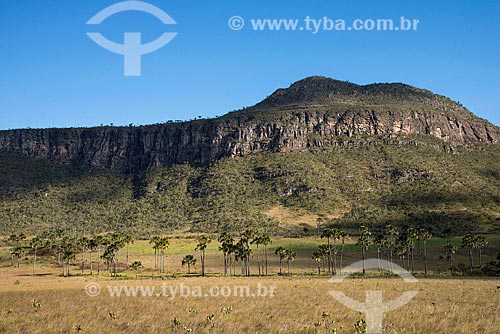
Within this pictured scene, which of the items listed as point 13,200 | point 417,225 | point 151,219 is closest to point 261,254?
point 417,225

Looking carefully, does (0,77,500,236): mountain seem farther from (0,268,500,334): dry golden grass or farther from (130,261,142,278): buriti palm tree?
(0,268,500,334): dry golden grass

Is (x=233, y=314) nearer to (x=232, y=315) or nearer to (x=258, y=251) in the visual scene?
(x=232, y=315)

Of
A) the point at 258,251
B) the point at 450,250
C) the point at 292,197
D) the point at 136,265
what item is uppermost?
the point at 292,197

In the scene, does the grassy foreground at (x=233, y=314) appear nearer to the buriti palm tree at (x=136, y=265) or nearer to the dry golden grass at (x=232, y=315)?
the dry golden grass at (x=232, y=315)

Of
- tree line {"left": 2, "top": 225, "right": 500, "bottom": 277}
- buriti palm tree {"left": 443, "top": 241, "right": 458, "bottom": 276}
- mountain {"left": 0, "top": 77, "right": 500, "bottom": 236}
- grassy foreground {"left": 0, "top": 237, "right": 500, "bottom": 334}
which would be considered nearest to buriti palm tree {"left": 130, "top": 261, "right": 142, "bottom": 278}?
tree line {"left": 2, "top": 225, "right": 500, "bottom": 277}

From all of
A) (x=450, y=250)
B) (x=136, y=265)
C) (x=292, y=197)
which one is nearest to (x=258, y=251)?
(x=136, y=265)

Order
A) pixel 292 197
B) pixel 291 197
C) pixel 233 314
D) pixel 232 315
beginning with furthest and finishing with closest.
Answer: pixel 291 197, pixel 292 197, pixel 233 314, pixel 232 315

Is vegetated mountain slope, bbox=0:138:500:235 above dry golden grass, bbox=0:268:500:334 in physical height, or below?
above

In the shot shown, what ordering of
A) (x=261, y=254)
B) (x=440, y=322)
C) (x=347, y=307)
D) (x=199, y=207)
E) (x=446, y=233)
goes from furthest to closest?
(x=199, y=207), (x=446, y=233), (x=261, y=254), (x=347, y=307), (x=440, y=322)

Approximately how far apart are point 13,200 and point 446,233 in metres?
151

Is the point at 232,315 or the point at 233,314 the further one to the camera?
the point at 233,314

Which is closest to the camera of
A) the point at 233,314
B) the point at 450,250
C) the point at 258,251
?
the point at 233,314

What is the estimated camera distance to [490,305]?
100 ft

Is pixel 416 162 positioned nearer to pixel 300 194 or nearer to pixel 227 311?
pixel 300 194
